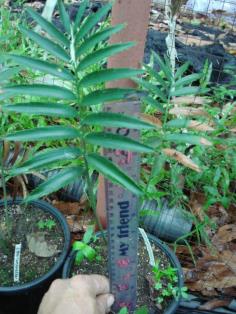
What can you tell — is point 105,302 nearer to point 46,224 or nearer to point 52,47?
point 46,224

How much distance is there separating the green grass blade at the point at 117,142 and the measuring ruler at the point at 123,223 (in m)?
0.03

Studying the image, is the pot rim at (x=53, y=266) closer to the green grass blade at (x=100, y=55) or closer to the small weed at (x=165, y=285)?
the small weed at (x=165, y=285)

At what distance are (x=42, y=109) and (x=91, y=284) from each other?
1.52 ft

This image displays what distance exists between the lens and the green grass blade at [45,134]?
819mm

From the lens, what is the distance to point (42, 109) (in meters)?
0.83

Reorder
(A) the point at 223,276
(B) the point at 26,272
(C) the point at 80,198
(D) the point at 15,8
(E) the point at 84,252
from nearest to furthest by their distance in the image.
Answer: (E) the point at 84,252 < (B) the point at 26,272 < (A) the point at 223,276 < (C) the point at 80,198 < (D) the point at 15,8

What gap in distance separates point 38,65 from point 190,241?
975 millimetres

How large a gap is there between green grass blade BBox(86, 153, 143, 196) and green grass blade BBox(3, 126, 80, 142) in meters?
0.07

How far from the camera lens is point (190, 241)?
157 centimetres

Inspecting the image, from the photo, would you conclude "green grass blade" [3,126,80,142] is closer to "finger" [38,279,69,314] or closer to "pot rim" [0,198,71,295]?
"finger" [38,279,69,314]

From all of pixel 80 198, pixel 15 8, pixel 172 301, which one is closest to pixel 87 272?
pixel 172 301

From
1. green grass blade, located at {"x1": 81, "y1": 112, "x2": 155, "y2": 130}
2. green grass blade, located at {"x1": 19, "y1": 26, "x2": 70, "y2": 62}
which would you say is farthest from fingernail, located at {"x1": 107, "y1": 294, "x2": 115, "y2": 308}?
green grass blade, located at {"x1": 19, "y1": 26, "x2": 70, "y2": 62}

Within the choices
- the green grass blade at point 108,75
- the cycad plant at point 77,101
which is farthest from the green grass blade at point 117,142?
the green grass blade at point 108,75

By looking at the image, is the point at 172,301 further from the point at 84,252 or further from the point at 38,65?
the point at 38,65
